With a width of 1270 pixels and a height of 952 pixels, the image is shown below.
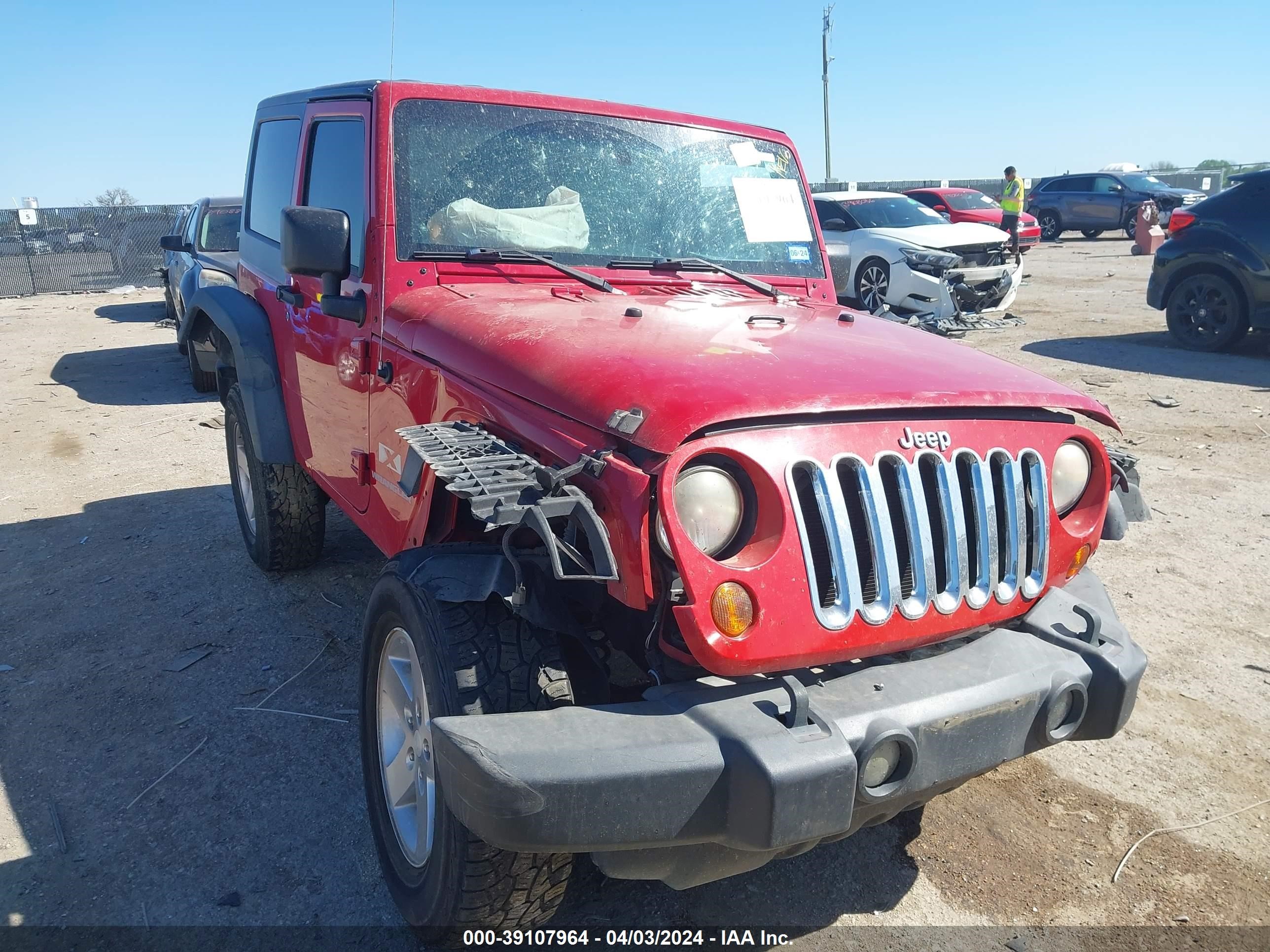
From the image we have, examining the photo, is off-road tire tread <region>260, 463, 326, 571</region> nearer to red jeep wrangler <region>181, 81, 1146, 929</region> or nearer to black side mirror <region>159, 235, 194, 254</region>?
red jeep wrangler <region>181, 81, 1146, 929</region>

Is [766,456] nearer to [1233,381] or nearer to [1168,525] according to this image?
[1168,525]

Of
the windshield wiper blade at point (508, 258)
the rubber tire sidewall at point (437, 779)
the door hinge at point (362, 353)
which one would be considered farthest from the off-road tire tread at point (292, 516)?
the rubber tire sidewall at point (437, 779)

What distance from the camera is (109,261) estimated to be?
2130 cm

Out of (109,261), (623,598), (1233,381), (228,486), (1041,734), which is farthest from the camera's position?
(109,261)

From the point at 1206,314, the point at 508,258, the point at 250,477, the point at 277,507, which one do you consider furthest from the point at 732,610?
the point at 1206,314

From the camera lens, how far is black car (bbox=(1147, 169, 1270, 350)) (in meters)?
9.12

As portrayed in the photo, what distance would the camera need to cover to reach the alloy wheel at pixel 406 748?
2.30m

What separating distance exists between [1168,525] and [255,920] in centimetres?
487

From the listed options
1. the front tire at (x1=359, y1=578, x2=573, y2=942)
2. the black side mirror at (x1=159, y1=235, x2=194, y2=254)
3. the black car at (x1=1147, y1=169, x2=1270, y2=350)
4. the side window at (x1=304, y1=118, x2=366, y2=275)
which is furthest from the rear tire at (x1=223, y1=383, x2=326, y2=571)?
the black car at (x1=1147, y1=169, x2=1270, y2=350)

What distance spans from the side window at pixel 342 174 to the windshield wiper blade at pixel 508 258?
26 centimetres

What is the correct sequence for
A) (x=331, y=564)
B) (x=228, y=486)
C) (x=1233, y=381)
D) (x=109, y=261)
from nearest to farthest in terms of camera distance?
(x=331, y=564)
(x=228, y=486)
(x=1233, y=381)
(x=109, y=261)

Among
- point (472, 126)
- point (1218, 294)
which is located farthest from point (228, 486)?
point (1218, 294)

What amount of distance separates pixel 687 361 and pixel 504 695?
0.88m

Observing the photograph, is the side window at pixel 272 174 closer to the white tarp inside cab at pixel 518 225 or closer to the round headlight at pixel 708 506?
the white tarp inside cab at pixel 518 225
